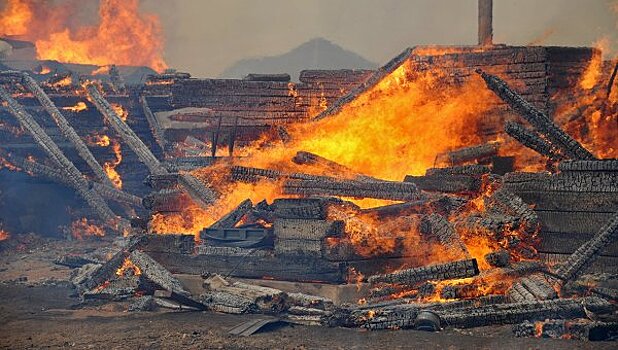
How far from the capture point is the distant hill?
37562 mm

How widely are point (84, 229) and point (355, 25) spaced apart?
62.6 ft

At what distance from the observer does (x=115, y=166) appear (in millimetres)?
16734

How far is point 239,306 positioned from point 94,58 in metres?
26.9

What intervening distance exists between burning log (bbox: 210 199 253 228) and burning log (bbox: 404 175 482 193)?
2.84 meters

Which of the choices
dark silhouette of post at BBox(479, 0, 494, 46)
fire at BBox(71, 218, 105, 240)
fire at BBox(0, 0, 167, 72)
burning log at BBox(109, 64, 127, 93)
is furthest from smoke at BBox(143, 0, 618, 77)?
fire at BBox(71, 218, 105, 240)

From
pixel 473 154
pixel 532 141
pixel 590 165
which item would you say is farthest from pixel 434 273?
pixel 473 154

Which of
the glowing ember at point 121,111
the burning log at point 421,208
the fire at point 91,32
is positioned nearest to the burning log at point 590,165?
the burning log at point 421,208

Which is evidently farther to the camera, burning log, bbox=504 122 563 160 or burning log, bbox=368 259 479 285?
burning log, bbox=504 122 563 160

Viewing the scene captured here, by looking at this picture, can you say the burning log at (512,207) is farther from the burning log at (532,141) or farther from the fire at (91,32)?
the fire at (91,32)

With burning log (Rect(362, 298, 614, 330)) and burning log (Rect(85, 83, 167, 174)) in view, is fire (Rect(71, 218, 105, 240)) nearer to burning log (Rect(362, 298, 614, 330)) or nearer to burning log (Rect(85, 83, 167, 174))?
burning log (Rect(85, 83, 167, 174))

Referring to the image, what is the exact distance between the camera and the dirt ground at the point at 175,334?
6.94 meters

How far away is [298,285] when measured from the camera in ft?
30.3

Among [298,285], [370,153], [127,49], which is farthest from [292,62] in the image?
[298,285]

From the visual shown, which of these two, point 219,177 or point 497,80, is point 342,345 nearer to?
point 219,177
